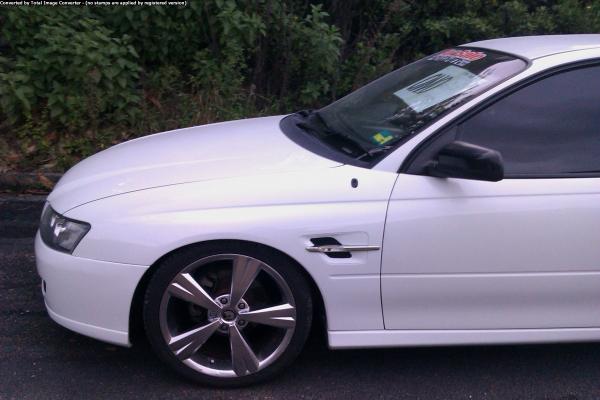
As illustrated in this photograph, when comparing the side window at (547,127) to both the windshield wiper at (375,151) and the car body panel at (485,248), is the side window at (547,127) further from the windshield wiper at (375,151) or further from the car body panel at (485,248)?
the windshield wiper at (375,151)

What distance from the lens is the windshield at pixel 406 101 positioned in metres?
3.80

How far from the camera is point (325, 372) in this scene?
3.97 m

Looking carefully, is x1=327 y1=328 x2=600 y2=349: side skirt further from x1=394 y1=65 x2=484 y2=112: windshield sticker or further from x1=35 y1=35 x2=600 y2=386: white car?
x1=394 y1=65 x2=484 y2=112: windshield sticker

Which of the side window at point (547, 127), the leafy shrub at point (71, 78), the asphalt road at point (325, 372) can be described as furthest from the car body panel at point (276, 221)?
the leafy shrub at point (71, 78)

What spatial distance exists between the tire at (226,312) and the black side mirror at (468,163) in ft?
2.69

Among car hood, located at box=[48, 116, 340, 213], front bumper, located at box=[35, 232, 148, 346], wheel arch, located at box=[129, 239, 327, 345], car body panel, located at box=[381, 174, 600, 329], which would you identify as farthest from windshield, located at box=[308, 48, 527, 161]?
front bumper, located at box=[35, 232, 148, 346]

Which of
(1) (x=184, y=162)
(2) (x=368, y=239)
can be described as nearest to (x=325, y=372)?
(2) (x=368, y=239)

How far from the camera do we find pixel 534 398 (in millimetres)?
3746

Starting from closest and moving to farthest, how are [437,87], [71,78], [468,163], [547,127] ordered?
[468,163]
[547,127]
[437,87]
[71,78]

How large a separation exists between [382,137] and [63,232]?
5.27 feet

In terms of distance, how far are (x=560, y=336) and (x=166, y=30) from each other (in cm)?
501

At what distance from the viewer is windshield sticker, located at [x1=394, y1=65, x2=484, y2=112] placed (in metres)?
3.91

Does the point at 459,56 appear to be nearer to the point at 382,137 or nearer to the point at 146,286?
the point at 382,137

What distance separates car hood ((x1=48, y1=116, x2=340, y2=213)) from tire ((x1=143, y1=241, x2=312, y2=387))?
42 centimetres
